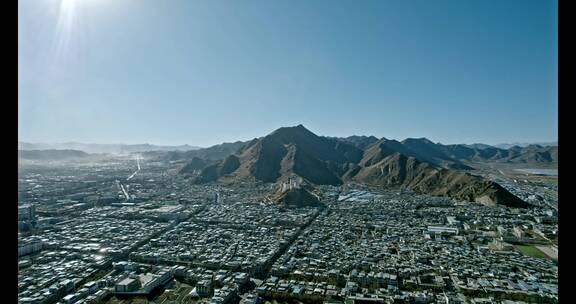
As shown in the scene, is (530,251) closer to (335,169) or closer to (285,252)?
(285,252)

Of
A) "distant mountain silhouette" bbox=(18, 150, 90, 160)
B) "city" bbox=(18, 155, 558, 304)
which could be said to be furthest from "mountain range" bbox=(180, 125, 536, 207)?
"distant mountain silhouette" bbox=(18, 150, 90, 160)

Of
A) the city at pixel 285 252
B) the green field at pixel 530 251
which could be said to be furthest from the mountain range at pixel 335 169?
the green field at pixel 530 251

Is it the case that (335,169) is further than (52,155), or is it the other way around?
(52,155)

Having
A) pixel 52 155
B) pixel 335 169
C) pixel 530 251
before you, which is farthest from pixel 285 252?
pixel 52 155

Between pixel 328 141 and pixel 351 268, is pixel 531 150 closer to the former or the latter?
pixel 328 141

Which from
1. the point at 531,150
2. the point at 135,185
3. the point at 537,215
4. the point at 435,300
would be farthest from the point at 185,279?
the point at 531,150
